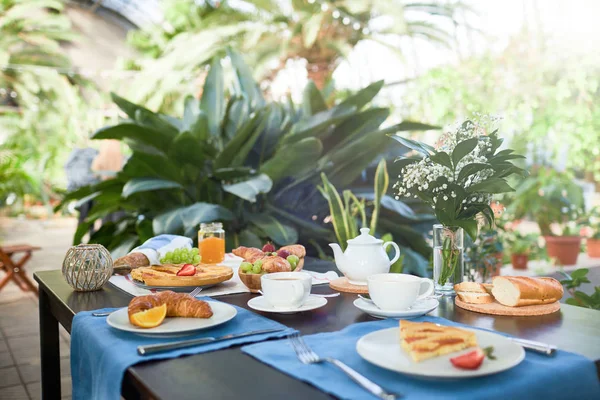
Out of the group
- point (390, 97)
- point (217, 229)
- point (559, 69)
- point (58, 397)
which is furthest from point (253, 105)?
point (390, 97)

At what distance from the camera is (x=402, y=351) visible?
2.85 feet

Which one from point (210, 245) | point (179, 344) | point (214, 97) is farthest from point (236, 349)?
point (214, 97)

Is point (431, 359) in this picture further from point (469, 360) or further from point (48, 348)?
point (48, 348)

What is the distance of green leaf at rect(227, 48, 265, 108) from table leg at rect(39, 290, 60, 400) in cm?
234

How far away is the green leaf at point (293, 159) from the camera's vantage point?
2.96 meters

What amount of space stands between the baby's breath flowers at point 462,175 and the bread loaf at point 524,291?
0.13m

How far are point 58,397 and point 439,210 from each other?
1.15m

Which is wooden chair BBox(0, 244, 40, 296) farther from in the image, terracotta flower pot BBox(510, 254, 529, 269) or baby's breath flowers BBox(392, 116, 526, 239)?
terracotta flower pot BBox(510, 254, 529, 269)

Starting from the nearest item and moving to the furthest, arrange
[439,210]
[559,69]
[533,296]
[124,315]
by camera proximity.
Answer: [124,315], [533,296], [439,210], [559,69]

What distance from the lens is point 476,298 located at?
1.24m

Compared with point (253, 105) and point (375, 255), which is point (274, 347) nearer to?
point (375, 255)

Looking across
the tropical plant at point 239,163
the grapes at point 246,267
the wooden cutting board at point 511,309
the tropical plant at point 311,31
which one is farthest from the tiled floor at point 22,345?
the tropical plant at point 311,31

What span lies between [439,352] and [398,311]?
0.29m

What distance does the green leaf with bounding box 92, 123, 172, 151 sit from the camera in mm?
3092
